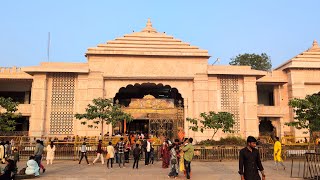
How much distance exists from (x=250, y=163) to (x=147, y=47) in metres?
22.2

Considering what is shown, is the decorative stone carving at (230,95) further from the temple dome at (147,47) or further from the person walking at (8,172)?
the person walking at (8,172)

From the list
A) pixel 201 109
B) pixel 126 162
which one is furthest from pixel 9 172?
pixel 201 109

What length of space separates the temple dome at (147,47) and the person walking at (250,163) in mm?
21226

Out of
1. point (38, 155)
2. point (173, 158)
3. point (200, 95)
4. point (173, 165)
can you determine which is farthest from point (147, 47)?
point (173, 165)

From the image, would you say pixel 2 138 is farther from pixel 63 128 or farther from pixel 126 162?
pixel 126 162

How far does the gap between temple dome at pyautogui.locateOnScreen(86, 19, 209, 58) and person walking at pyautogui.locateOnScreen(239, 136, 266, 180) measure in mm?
21226

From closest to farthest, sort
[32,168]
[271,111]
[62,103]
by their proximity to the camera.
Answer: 1. [32,168]
2. [62,103]
3. [271,111]

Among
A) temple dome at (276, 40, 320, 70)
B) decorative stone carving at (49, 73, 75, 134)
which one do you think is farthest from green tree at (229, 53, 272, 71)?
decorative stone carving at (49, 73, 75, 134)

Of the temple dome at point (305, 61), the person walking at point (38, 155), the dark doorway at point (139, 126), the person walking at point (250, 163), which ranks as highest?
the temple dome at point (305, 61)

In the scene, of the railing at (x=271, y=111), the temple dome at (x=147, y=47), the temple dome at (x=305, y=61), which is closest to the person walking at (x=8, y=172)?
the temple dome at (x=147, y=47)

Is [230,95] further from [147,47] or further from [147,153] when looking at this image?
[147,153]

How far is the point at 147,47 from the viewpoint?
2783 centimetres

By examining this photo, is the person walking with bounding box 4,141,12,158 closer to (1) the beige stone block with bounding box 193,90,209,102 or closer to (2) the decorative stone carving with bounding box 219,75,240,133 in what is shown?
(1) the beige stone block with bounding box 193,90,209,102

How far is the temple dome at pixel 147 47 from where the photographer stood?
1067 inches
